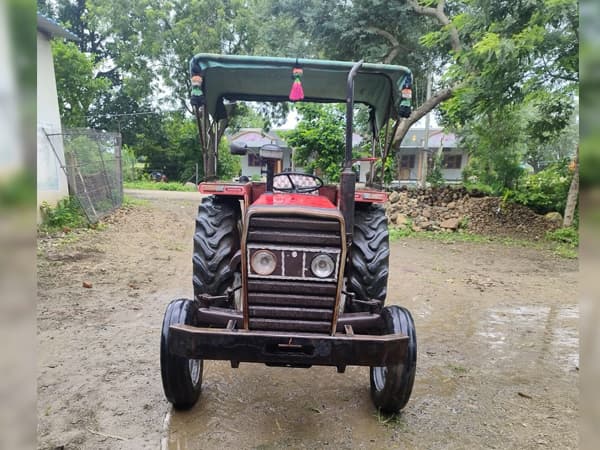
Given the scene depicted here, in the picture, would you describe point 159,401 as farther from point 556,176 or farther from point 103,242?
point 556,176

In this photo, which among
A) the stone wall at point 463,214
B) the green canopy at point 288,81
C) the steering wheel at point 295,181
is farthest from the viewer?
the stone wall at point 463,214

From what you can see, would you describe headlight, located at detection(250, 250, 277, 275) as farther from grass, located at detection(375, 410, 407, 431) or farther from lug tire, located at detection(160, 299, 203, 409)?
grass, located at detection(375, 410, 407, 431)

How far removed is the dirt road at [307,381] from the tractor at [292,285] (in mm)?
290

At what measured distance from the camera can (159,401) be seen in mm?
3104

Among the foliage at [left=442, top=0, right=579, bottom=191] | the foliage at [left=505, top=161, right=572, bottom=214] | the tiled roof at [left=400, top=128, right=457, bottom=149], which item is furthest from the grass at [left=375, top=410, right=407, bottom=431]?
the tiled roof at [left=400, top=128, right=457, bottom=149]

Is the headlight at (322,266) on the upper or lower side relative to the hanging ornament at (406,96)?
lower

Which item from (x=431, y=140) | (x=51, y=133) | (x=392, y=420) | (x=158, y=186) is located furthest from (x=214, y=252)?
(x=431, y=140)

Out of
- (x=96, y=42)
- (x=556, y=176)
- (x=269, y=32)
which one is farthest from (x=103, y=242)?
(x=96, y=42)

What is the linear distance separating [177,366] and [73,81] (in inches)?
580

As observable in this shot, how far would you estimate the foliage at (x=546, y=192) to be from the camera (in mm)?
11672

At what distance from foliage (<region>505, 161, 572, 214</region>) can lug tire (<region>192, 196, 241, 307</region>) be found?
35.4 feet

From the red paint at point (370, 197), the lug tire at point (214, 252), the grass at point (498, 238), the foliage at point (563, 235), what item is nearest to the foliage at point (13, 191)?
the lug tire at point (214, 252)

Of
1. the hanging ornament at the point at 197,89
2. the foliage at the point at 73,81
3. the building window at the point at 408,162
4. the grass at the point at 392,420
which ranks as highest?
the foliage at the point at 73,81

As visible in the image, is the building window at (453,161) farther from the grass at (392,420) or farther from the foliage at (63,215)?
the grass at (392,420)
